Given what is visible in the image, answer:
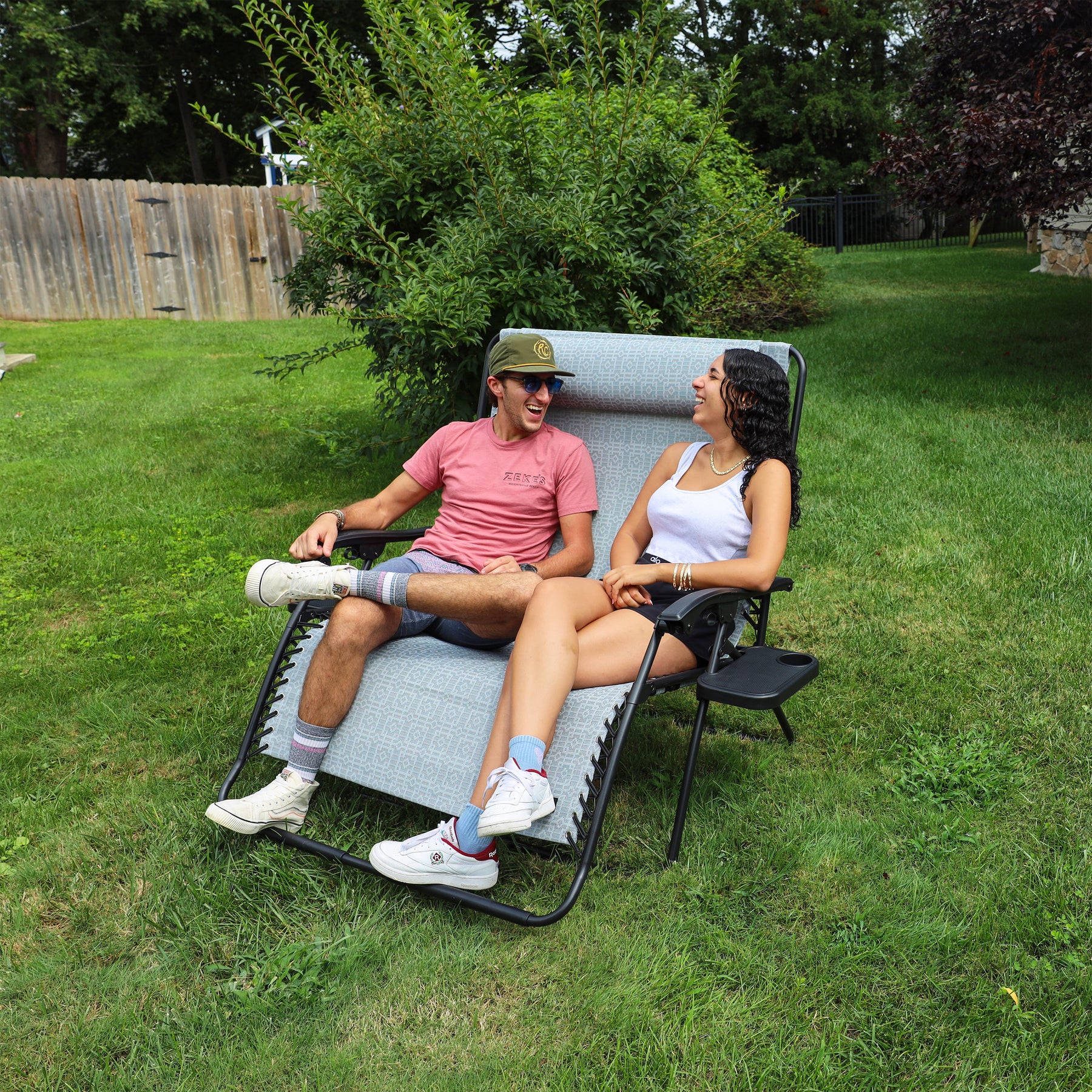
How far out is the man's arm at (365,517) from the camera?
2.96 metres

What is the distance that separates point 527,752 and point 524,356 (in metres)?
1.45

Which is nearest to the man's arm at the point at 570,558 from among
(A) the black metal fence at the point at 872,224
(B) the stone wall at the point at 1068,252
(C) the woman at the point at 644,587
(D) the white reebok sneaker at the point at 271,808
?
(C) the woman at the point at 644,587

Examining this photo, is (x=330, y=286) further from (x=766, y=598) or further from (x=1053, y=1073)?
(x=1053, y=1073)

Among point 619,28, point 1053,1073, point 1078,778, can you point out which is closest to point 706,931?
point 1053,1073

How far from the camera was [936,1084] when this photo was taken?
1910mm

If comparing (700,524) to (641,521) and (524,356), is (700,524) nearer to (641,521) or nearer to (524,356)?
(641,521)

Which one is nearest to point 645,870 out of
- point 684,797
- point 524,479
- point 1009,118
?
point 684,797

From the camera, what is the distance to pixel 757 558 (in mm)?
2746

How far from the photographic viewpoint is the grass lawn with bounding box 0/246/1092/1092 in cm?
202

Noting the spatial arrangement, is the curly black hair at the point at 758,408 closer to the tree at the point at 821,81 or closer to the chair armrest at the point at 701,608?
the chair armrest at the point at 701,608

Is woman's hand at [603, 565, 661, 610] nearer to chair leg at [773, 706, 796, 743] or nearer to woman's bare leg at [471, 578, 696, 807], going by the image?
woman's bare leg at [471, 578, 696, 807]

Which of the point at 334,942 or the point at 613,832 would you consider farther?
the point at 613,832

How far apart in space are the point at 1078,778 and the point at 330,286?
14.7ft

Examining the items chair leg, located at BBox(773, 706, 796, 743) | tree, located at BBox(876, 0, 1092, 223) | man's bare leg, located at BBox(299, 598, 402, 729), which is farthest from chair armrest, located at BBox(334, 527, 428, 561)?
tree, located at BBox(876, 0, 1092, 223)
